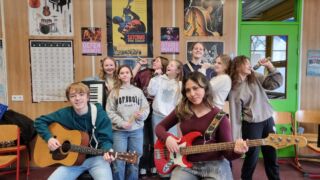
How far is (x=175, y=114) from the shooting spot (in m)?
2.06

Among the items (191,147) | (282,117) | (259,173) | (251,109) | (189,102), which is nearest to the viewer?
(191,147)

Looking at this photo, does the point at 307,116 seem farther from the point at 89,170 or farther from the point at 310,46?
the point at 89,170

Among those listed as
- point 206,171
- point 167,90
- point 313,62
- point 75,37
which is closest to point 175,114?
point 206,171

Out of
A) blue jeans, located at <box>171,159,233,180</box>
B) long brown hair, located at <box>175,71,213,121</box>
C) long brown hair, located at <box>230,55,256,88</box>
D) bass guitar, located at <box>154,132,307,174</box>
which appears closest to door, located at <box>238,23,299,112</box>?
long brown hair, located at <box>230,55,256,88</box>

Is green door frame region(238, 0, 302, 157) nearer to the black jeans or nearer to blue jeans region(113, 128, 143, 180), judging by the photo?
the black jeans

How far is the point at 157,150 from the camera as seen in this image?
7.04 ft

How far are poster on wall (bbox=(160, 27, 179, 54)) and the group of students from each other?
2.28ft

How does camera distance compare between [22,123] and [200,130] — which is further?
[22,123]

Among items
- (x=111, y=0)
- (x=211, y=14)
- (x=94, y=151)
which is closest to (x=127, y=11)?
(x=111, y=0)

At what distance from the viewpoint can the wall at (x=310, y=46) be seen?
417 centimetres

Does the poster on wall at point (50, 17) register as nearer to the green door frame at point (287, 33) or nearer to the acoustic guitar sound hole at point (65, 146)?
the acoustic guitar sound hole at point (65, 146)

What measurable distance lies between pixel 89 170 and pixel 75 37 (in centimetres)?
240

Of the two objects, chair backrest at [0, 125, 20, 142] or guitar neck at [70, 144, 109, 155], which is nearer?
guitar neck at [70, 144, 109, 155]

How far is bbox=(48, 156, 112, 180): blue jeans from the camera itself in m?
2.11
